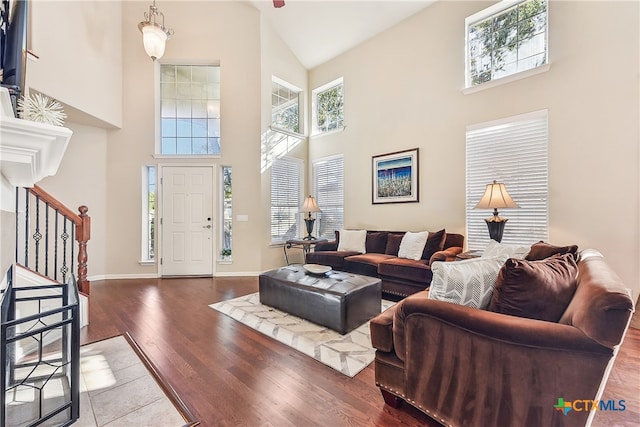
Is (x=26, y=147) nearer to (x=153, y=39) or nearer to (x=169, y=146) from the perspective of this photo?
(x=153, y=39)

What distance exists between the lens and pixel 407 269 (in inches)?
136

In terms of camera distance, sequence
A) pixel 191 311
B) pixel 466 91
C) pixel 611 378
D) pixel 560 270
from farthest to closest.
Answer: pixel 466 91, pixel 191 311, pixel 611 378, pixel 560 270

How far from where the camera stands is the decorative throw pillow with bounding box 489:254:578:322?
51.1 inches

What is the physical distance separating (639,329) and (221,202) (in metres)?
5.48

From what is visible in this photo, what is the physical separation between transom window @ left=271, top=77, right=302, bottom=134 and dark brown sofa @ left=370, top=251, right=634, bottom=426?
4.69 m

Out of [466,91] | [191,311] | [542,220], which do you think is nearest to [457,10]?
[466,91]

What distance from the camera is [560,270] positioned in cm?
143

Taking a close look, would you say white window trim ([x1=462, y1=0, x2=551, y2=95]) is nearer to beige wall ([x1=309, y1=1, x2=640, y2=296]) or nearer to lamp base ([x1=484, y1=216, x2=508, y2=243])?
beige wall ([x1=309, y1=1, x2=640, y2=296])

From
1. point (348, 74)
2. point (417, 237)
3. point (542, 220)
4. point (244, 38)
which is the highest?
point (244, 38)

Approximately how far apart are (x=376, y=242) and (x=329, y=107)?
2.95 m

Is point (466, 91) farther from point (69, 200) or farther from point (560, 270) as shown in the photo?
point (69, 200)

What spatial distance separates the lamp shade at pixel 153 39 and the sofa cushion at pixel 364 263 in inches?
163
